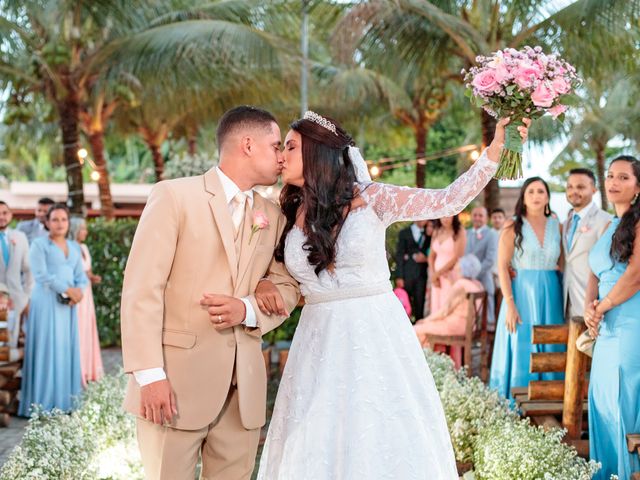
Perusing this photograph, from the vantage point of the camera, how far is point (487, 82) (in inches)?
144

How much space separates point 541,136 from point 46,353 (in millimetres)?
20005

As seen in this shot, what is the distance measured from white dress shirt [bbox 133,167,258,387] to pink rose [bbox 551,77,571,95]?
1.41 metres

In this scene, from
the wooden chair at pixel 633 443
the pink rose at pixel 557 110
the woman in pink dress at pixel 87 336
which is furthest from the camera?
the woman in pink dress at pixel 87 336

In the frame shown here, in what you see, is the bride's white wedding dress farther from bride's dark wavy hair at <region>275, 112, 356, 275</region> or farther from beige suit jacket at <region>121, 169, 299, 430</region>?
beige suit jacket at <region>121, 169, 299, 430</region>

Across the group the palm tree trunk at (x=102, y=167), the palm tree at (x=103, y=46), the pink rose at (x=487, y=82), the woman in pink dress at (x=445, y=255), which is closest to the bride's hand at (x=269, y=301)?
the pink rose at (x=487, y=82)

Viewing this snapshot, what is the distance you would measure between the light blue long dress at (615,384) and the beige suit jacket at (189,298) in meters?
2.37

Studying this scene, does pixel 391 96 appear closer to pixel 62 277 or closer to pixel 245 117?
pixel 62 277

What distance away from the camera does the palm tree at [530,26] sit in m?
11.6

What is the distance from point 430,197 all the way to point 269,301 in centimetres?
84

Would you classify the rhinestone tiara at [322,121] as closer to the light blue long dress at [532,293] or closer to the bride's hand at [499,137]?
the bride's hand at [499,137]

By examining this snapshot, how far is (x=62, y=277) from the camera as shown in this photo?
8555 millimetres

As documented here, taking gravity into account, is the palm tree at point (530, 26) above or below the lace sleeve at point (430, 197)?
above

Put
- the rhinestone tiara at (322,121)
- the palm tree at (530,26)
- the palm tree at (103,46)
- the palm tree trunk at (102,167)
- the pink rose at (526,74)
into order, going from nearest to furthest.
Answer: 1. the pink rose at (526,74)
2. the rhinestone tiara at (322,121)
3. the palm tree at (530,26)
4. the palm tree at (103,46)
5. the palm tree trunk at (102,167)

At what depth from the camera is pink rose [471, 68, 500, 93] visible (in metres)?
3.65
